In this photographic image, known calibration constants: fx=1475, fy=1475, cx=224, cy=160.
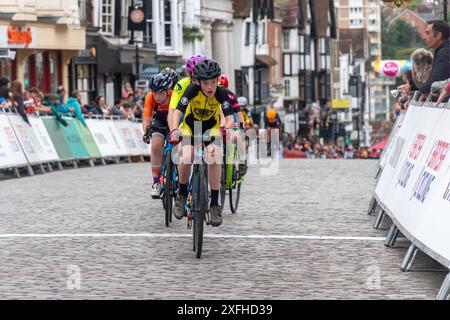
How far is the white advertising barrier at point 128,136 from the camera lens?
124 feet

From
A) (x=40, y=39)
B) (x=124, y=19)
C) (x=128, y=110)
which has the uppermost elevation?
(x=124, y=19)

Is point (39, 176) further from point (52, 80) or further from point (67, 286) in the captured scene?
point (52, 80)

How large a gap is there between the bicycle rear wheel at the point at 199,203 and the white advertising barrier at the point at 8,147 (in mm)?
13878

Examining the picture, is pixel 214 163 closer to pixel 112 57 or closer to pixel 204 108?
pixel 204 108

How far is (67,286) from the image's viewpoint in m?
11.2

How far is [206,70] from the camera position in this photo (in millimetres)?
13562

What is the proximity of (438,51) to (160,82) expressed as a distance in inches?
128

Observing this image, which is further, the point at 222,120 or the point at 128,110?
the point at 128,110

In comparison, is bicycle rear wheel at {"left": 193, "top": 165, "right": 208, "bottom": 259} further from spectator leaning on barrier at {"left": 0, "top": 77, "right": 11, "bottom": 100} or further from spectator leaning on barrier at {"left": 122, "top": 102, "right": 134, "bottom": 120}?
spectator leaning on barrier at {"left": 122, "top": 102, "right": 134, "bottom": 120}

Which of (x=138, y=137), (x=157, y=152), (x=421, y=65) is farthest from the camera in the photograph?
(x=138, y=137)

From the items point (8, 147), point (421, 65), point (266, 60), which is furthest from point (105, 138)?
point (266, 60)

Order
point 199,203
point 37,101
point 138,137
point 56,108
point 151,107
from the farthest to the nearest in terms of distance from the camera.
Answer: point 138,137, point 37,101, point 56,108, point 151,107, point 199,203

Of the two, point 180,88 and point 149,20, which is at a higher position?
point 180,88
